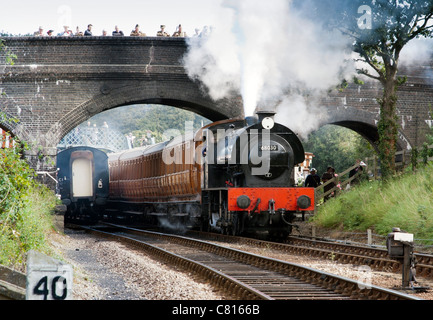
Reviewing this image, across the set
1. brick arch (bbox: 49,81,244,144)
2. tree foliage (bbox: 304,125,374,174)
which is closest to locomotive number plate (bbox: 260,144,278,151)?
brick arch (bbox: 49,81,244,144)

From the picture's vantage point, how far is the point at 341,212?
58.3 feet

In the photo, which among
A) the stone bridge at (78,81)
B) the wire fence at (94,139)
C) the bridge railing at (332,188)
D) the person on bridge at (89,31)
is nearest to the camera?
the bridge railing at (332,188)

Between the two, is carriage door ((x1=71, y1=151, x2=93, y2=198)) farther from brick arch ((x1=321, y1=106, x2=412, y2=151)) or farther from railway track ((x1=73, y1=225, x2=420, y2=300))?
railway track ((x1=73, y1=225, x2=420, y2=300))

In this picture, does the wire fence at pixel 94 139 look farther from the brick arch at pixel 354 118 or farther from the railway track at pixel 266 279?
the railway track at pixel 266 279

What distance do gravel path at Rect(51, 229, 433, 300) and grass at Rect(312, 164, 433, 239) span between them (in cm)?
295

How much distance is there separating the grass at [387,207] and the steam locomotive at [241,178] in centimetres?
197

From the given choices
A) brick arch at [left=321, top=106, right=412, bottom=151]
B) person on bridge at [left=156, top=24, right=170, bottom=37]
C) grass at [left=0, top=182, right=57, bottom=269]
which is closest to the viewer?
grass at [left=0, top=182, right=57, bottom=269]

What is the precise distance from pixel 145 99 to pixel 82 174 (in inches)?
176

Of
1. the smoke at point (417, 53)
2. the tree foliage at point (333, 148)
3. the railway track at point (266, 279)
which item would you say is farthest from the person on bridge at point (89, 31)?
the tree foliage at point (333, 148)

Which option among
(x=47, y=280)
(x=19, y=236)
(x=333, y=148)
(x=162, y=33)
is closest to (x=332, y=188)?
(x=162, y=33)

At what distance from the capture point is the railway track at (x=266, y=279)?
7.59m

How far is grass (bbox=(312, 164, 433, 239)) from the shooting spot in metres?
13.5

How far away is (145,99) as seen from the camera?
24234 mm
